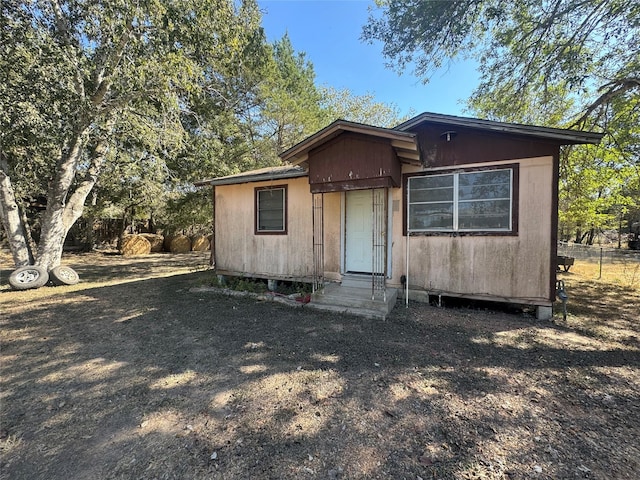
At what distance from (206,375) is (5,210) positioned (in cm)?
932

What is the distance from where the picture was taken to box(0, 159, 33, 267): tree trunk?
8180 millimetres

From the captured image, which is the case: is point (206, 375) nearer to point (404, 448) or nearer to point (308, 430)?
point (308, 430)

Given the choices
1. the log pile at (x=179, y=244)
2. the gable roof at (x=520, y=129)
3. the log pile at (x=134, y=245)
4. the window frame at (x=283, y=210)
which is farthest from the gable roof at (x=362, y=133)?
the log pile at (x=179, y=244)

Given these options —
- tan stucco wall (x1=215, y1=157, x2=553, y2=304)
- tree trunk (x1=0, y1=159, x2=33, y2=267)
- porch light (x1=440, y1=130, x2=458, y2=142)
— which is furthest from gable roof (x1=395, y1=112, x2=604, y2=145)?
tree trunk (x1=0, y1=159, x2=33, y2=267)

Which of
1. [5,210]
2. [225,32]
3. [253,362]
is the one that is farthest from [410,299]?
[5,210]

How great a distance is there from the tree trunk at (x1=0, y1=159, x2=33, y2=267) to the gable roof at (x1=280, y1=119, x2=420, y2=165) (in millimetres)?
8196

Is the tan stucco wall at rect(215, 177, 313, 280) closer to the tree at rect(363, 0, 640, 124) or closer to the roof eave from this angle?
the roof eave

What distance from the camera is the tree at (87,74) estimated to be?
6.35 m

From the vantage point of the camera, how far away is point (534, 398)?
2.79m

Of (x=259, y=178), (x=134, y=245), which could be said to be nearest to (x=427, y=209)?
(x=259, y=178)

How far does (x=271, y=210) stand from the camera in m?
7.49

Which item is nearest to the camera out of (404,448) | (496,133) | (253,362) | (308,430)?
(404,448)

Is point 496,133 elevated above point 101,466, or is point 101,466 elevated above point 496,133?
point 496,133

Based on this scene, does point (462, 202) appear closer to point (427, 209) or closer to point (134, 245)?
point (427, 209)
